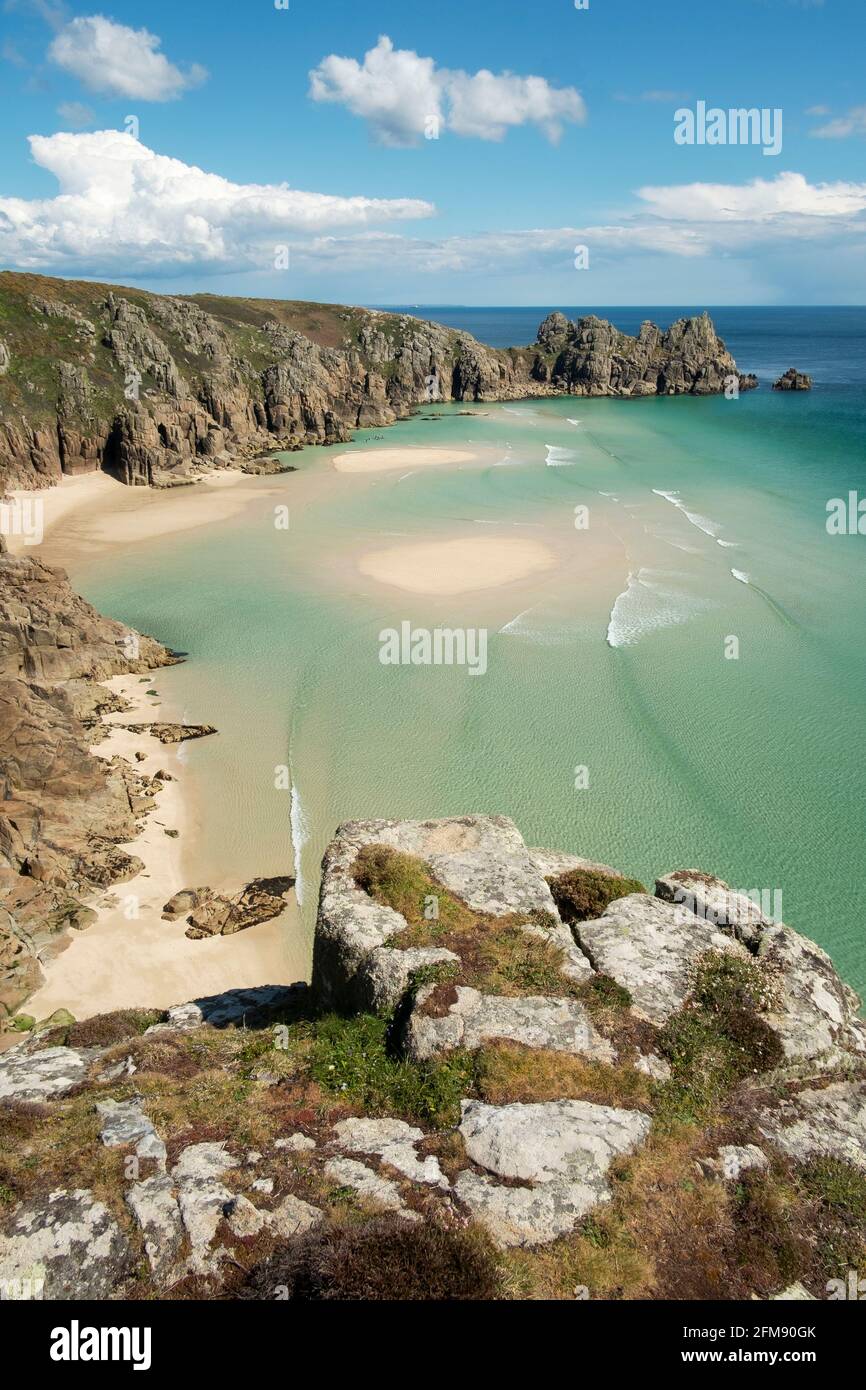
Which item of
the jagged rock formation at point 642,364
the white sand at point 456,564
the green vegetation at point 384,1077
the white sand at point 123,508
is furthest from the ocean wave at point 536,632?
the jagged rock formation at point 642,364

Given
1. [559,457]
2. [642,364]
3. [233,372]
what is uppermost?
[642,364]

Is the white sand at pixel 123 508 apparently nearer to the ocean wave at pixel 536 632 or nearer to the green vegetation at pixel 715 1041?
the ocean wave at pixel 536 632

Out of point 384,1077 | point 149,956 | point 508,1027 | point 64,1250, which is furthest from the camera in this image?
point 149,956

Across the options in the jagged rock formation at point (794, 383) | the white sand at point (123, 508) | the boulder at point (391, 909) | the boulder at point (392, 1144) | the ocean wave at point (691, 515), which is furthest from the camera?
the jagged rock formation at point (794, 383)

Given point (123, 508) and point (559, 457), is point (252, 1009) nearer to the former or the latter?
point (123, 508)

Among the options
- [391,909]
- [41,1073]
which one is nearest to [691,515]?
[391,909]

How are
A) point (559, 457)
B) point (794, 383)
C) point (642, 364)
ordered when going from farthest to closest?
point (642, 364)
point (794, 383)
point (559, 457)
